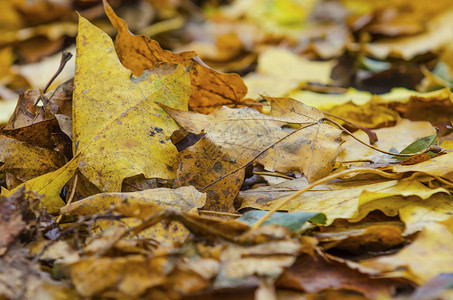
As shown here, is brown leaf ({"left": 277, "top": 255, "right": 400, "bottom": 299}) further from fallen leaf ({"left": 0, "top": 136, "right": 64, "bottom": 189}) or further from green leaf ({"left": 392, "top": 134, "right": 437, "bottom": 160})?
fallen leaf ({"left": 0, "top": 136, "right": 64, "bottom": 189})

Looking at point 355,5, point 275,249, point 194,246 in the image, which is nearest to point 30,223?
point 194,246

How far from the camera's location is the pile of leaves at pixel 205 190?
0.53 meters

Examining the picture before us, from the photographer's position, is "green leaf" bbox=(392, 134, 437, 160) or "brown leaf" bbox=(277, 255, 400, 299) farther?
"green leaf" bbox=(392, 134, 437, 160)

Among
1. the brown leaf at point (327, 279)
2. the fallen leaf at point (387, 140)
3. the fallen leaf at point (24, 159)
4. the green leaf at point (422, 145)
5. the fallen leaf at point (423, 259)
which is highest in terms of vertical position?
the fallen leaf at point (24, 159)

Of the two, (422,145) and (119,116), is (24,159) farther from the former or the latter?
(422,145)

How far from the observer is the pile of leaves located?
53 cm

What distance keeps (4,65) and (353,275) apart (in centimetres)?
201

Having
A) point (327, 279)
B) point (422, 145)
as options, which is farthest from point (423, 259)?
point (422, 145)

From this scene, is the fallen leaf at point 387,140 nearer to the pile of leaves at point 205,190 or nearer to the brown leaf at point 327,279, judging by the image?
the pile of leaves at point 205,190

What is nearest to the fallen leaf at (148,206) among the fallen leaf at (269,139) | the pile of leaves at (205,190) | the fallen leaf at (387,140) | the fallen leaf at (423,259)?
the pile of leaves at (205,190)

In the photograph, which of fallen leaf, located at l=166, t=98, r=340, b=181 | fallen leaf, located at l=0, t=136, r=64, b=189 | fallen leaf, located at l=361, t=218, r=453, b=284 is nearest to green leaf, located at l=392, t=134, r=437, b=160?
fallen leaf, located at l=166, t=98, r=340, b=181

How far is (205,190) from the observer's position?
0.79 meters

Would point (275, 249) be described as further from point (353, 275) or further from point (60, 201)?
point (60, 201)

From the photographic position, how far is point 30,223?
2.03 feet
